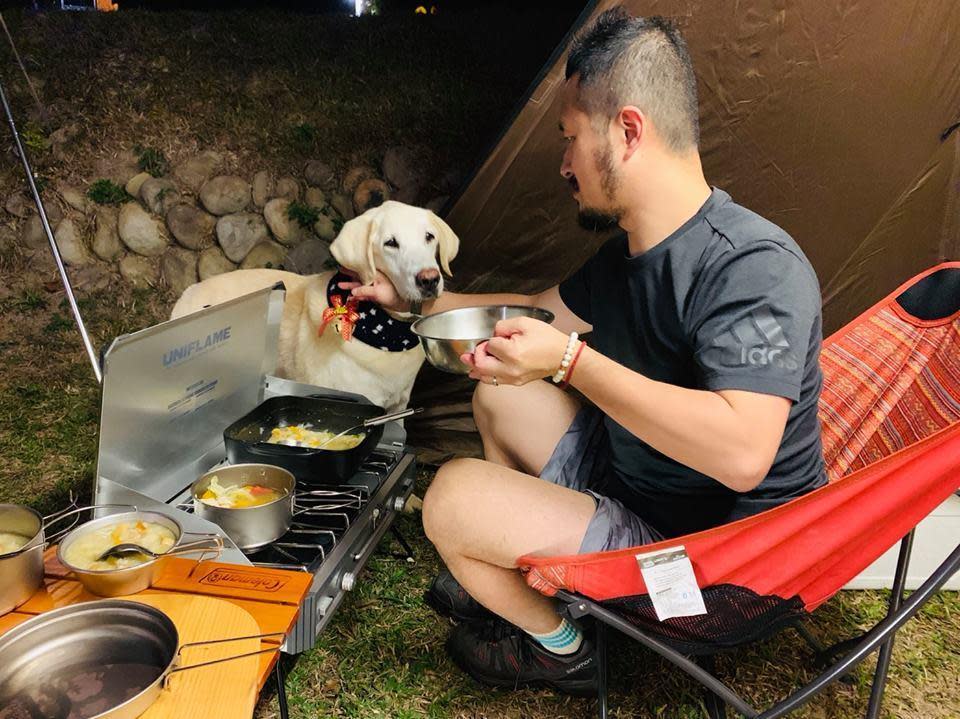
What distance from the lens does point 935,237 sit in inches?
92.0

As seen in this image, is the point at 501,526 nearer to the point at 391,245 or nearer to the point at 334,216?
the point at 391,245

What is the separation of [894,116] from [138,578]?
251cm

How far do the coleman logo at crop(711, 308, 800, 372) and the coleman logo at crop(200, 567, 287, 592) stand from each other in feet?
3.16

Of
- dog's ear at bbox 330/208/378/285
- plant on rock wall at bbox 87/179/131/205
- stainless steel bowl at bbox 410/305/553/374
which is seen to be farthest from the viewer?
plant on rock wall at bbox 87/179/131/205

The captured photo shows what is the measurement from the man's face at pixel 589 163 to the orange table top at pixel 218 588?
102 cm

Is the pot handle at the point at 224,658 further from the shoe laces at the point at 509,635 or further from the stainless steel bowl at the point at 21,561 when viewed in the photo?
the shoe laces at the point at 509,635

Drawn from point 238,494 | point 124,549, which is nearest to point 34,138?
point 238,494

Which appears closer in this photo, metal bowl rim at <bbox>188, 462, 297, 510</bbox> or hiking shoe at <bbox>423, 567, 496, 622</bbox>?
metal bowl rim at <bbox>188, 462, 297, 510</bbox>

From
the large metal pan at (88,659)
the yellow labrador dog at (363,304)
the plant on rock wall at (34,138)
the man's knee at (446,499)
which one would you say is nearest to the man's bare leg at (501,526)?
the man's knee at (446,499)

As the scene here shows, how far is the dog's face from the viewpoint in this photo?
2346 mm

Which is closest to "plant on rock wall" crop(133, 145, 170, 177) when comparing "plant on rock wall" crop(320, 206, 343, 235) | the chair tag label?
"plant on rock wall" crop(320, 206, 343, 235)

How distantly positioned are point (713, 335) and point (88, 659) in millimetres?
1235

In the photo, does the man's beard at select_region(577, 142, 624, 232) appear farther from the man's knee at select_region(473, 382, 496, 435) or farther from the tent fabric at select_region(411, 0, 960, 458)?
the tent fabric at select_region(411, 0, 960, 458)

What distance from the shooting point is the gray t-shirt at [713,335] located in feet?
4.16
